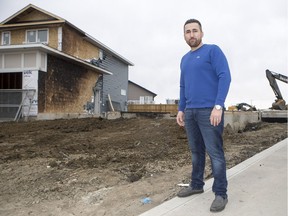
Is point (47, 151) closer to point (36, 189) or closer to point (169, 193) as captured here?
point (36, 189)

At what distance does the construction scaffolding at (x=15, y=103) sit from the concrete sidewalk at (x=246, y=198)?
14234 mm

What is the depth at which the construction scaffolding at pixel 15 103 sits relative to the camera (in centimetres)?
1738

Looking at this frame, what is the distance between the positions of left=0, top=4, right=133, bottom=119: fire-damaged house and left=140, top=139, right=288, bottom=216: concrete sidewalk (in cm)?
1432

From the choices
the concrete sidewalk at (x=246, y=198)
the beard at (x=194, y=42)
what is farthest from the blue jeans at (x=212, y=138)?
the beard at (x=194, y=42)

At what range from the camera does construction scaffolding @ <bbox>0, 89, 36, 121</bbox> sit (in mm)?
17375

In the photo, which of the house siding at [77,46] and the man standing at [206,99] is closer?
the man standing at [206,99]

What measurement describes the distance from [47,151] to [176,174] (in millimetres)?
3768

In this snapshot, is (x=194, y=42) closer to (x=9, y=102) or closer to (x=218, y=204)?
(x=218, y=204)

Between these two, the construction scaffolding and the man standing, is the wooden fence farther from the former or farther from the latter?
the man standing

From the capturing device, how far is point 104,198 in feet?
13.8

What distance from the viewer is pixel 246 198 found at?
3867 millimetres

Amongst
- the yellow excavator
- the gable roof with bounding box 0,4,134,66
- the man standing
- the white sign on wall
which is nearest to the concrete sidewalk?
the man standing

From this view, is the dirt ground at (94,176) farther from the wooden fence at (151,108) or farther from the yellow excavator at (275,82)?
the wooden fence at (151,108)

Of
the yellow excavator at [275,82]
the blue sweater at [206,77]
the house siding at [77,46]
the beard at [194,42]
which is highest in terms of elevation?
the house siding at [77,46]
